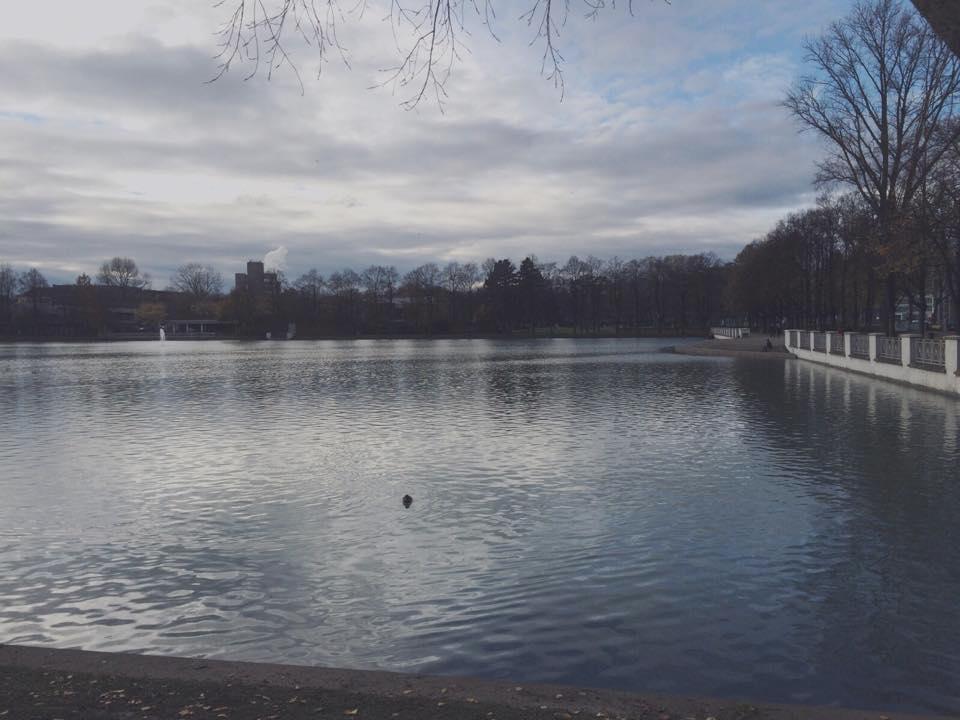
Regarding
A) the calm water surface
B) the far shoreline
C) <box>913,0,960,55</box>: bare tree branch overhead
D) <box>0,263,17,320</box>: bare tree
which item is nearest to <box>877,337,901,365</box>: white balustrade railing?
the calm water surface

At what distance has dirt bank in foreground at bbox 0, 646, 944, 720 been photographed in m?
4.09

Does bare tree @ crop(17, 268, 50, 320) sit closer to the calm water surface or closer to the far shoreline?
the far shoreline

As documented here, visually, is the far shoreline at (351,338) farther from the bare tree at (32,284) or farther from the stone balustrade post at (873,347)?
the stone balustrade post at (873,347)

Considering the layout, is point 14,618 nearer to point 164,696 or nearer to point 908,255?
point 164,696

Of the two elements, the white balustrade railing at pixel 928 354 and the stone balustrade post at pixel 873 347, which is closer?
the white balustrade railing at pixel 928 354

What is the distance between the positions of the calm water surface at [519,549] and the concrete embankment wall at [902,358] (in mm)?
7652

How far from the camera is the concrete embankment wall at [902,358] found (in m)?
24.0

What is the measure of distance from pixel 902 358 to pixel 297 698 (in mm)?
28712

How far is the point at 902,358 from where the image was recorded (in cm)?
2833

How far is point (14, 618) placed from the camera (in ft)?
21.0

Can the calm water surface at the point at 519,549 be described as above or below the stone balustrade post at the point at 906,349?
below

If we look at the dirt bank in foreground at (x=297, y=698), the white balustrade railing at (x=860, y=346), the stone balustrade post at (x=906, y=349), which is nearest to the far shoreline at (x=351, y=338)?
the white balustrade railing at (x=860, y=346)

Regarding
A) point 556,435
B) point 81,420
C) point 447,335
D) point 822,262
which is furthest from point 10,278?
point 556,435

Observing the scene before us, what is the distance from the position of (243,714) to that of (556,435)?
12.0 m
